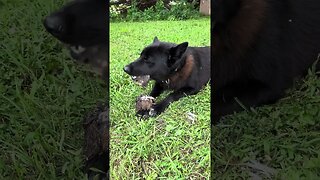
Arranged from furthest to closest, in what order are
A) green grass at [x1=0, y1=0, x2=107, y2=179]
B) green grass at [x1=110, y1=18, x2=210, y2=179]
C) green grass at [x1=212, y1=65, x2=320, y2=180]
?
green grass at [x1=0, y1=0, x2=107, y2=179], green grass at [x1=212, y1=65, x2=320, y2=180], green grass at [x1=110, y1=18, x2=210, y2=179]

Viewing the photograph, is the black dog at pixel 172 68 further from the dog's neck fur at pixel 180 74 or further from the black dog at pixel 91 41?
the black dog at pixel 91 41

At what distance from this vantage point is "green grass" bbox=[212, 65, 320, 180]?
7.00ft

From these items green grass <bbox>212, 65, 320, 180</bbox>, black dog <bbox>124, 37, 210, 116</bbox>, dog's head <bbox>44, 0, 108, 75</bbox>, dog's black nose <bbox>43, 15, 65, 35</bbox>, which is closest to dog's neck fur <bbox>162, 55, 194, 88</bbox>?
black dog <bbox>124, 37, 210, 116</bbox>

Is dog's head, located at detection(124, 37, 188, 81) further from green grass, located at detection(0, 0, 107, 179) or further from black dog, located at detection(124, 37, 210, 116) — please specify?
green grass, located at detection(0, 0, 107, 179)

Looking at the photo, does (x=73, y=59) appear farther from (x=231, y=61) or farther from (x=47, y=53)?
(x=231, y=61)

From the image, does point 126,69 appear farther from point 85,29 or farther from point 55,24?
point 55,24

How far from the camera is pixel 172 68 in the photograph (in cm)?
200

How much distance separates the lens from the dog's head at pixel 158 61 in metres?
1.85

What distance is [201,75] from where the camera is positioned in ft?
6.57

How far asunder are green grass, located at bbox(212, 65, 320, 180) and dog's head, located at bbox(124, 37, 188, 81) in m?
0.43

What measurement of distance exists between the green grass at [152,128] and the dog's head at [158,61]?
0.07 ft

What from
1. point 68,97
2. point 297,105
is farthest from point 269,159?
point 68,97

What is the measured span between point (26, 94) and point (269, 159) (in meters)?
1.16

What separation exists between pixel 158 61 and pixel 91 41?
0.34 m
